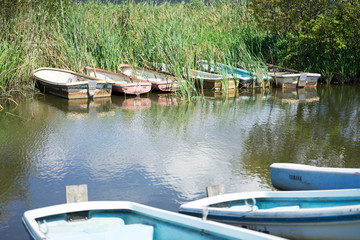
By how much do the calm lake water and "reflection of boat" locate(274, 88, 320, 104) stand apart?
0.18m

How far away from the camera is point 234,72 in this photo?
47.7 ft

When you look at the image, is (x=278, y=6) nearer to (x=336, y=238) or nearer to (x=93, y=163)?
(x=93, y=163)

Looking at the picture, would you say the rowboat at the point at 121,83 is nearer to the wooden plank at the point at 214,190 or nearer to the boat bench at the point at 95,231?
the wooden plank at the point at 214,190

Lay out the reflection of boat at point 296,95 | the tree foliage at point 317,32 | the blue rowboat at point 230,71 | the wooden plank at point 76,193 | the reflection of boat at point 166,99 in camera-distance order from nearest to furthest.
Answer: the wooden plank at point 76,193
the reflection of boat at point 166,99
the reflection of boat at point 296,95
the blue rowboat at point 230,71
the tree foliage at point 317,32

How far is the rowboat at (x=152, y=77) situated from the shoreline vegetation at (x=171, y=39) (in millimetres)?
266

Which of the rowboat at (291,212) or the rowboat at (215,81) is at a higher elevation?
the rowboat at (215,81)

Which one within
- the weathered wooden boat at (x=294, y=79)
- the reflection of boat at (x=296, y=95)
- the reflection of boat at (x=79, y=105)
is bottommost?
the reflection of boat at (x=79, y=105)

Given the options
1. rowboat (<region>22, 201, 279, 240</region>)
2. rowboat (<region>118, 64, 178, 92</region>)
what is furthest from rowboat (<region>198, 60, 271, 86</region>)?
rowboat (<region>22, 201, 279, 240</region>)

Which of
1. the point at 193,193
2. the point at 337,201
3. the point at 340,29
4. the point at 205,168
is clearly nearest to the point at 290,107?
the point at 340,29

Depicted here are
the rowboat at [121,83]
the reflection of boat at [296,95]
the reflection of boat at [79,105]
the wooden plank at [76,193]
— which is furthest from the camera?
the rowboat at [121,83]

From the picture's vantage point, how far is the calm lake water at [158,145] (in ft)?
18.8

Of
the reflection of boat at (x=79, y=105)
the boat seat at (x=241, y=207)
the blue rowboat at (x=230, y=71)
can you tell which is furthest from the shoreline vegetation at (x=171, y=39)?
the boat seat at (x=241, y=207)

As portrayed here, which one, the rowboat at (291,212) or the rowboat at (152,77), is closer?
the rowboat at (291,212)

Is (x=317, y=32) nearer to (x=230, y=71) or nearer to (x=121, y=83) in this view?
(x=230, y=71)
